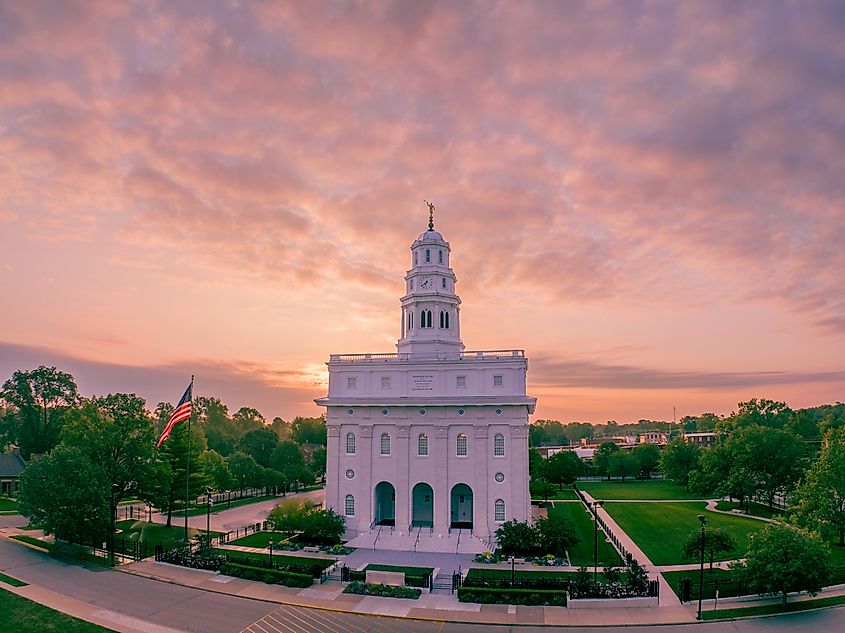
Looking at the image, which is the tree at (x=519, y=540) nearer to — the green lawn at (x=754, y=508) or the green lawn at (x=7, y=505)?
the green lawn at (x=754, y=508)

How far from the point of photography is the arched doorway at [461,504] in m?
55.0

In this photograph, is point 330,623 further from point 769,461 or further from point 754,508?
point 754,508

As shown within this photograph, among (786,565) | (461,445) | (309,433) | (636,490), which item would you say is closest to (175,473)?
(461,445)

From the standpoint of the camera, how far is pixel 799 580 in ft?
106

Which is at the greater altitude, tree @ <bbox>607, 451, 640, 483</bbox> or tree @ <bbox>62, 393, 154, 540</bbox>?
tree @ <bbox>62, 393, 154, 540</bbox>

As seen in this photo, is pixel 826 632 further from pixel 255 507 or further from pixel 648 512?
pixel 255 507

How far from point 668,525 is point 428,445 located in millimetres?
25017

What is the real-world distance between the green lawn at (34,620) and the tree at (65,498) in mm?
9978

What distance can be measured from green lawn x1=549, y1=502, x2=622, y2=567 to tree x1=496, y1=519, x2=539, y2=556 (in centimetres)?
303

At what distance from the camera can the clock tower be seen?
59.4 metres

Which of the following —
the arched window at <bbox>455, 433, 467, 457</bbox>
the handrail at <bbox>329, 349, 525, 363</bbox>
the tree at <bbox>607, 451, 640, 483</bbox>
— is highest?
the handrail at <bbox>329, 349, 525, 363</bbox>

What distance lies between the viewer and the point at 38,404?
8769 cm

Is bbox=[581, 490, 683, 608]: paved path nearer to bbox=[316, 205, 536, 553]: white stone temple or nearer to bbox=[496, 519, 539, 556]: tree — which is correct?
bbox=[496, 519, 539, 556]: tree

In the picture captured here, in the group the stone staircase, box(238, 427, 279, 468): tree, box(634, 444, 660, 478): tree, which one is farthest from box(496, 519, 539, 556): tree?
box(634, 444, 660, 478): tree
